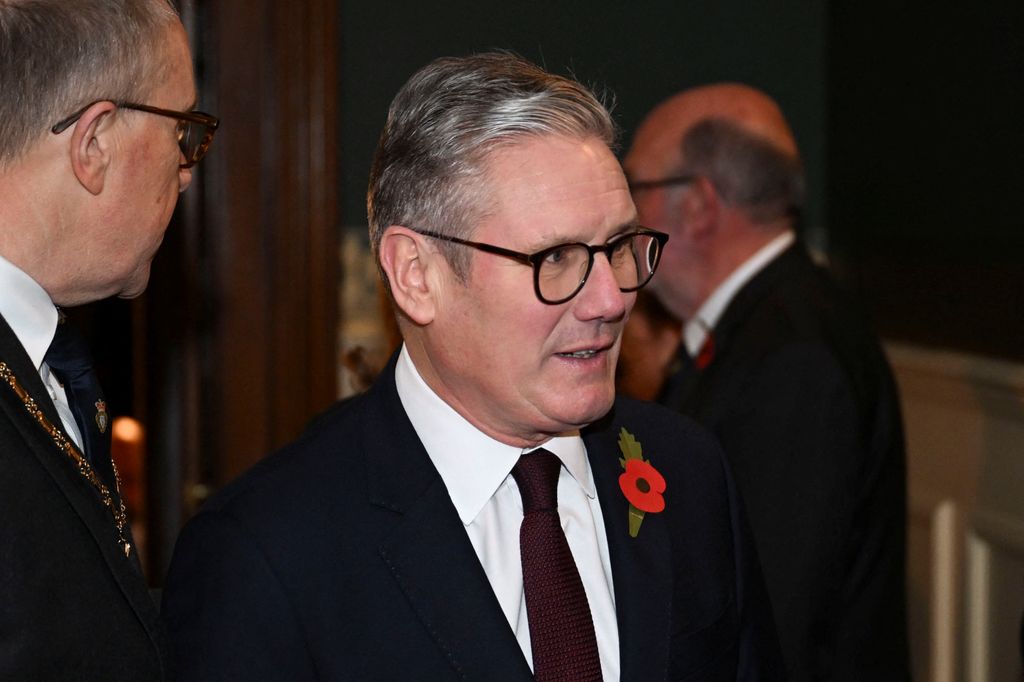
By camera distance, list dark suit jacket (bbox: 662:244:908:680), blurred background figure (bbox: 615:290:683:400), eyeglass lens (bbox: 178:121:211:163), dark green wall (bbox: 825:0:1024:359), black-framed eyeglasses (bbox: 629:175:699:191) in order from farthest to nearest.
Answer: blurred background figure (bbox: 615:290:683:400)
dark green wall (bbox: 825:0:1024:359)
black-framed eyeglasses (bbox: 629:175:699:191)
dark suit jacket (bbox: 662:244:908:680)
eyeglass lens (bbox: 178:121:211:163)

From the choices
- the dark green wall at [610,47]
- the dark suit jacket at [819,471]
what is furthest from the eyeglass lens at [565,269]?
the dark green wall at [610,47]

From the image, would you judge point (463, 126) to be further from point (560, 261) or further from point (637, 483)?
point (637, 483)

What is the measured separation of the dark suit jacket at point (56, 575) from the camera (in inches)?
51.5

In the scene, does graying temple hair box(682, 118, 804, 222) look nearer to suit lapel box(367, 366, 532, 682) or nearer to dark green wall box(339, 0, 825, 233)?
dark green wall box(339, 0, 825, 233)

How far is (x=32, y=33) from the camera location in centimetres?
147

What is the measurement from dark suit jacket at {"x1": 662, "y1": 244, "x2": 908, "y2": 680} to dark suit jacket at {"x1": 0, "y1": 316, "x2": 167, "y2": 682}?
1.32 metres

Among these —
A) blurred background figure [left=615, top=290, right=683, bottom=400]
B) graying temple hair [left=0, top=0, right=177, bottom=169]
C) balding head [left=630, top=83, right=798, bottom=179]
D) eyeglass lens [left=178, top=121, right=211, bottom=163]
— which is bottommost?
blurred background figure [left=615, top=290, right=683, bottom=400]

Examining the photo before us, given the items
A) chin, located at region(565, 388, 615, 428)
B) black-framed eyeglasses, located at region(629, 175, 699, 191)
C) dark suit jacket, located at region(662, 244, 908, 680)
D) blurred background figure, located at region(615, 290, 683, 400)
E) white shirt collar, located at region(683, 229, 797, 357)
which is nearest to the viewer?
chin, located at region(565, 388, 615, 428)

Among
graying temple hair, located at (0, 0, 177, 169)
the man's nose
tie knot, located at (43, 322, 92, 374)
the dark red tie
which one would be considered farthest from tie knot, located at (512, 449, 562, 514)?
graying temple hair, located at (0, 0, 177, 169)

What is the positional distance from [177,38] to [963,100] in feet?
8.12

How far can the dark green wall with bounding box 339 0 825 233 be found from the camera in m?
3.64

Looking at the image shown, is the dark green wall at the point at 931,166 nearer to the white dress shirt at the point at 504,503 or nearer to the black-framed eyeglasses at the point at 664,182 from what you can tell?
the black-framed eyeglasses at the point at 664,182

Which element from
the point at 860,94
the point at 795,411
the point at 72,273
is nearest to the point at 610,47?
the point at 860,94

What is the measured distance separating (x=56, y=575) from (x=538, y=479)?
23.2 inches
